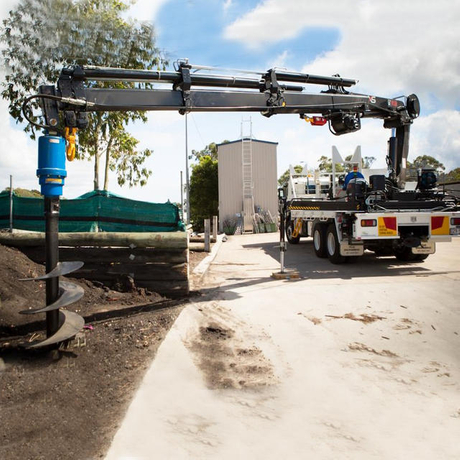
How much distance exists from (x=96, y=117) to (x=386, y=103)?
10.2 metres

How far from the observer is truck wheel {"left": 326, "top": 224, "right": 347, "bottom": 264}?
9.93 metres

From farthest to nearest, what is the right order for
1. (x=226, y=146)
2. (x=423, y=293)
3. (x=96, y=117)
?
(x=226, y=146) < (x=96, y=117) < (x=423, y=293)

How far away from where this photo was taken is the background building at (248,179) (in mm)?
27578

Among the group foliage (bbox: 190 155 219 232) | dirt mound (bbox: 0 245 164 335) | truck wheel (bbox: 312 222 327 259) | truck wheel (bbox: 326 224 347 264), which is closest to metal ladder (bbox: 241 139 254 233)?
foliage (bbox: 190 155 219 232)

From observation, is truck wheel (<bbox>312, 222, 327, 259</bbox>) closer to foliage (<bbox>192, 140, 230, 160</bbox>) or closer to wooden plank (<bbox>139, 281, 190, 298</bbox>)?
wooden plank (<bbox>139, 281, 190, 298</bbox>)

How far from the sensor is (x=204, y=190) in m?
35.8

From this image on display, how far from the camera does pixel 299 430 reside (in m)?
3.12

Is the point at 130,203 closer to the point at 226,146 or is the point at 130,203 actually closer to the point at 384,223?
the point at 384,223

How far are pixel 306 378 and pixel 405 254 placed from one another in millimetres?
7437

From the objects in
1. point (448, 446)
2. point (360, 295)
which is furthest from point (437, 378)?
point (360, 295)

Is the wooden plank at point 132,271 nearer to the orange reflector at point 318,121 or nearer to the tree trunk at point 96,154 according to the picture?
the orange reflector at point 318,121

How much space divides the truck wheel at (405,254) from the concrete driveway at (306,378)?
307cm

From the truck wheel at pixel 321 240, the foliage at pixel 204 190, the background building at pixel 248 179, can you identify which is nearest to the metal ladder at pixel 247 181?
the background building at pixel 248 179

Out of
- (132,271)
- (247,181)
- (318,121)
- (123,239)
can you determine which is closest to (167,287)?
(132,271)
